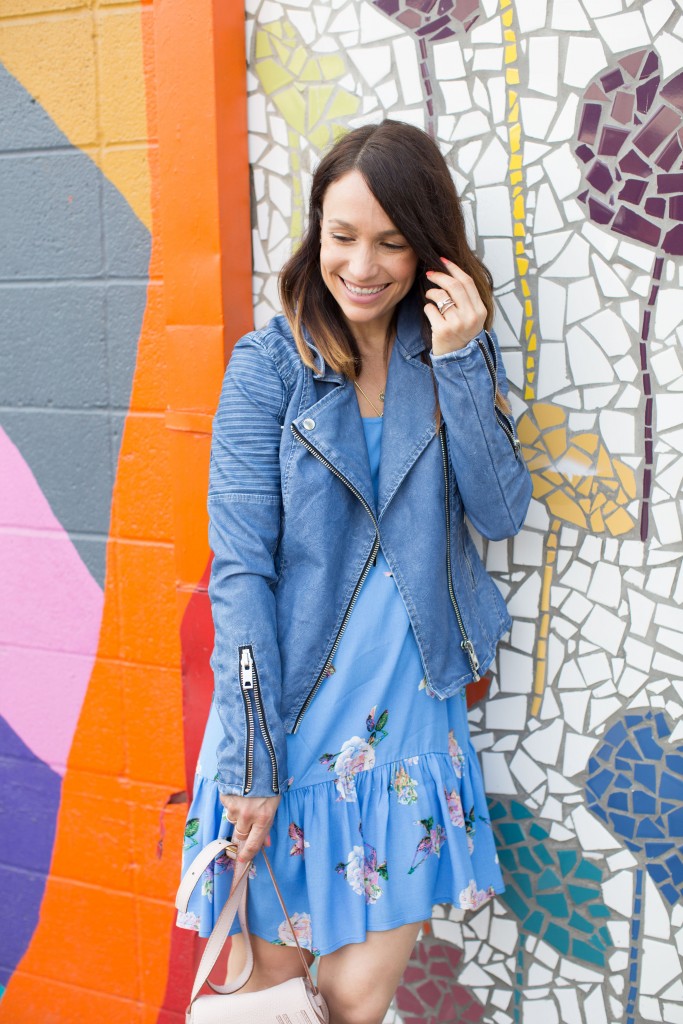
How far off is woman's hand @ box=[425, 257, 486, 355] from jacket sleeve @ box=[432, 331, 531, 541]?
0.07ft

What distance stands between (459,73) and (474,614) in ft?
3.80

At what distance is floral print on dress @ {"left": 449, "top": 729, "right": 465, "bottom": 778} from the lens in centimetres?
194

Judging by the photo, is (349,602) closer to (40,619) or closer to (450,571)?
(450,571)

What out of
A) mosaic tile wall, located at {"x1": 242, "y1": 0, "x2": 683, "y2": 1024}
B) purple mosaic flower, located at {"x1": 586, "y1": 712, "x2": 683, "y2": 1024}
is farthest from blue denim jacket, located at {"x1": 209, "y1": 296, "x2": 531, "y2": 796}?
purple mosaic flower, located at {"x1": 586, "y1": 712, "x2": 683, "y2": 1024}

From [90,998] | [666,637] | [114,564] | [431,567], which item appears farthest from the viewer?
[90,998]

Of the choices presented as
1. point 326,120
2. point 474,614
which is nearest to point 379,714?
point 474,614

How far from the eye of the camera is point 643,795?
2168mm

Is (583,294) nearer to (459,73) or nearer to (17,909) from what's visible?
(459,73)

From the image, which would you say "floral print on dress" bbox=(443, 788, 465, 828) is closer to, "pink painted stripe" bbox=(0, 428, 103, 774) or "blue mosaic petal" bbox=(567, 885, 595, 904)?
"blue mosaic petal" bbox=(567, 885, 595, 904)

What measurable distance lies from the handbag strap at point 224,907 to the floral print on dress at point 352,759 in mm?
196

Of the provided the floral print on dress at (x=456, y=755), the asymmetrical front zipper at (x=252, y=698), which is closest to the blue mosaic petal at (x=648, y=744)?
the floral print on dress at (x=456, y=755)

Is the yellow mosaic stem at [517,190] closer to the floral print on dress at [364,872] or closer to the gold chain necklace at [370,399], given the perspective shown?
the gold chain necklace at [370,399]

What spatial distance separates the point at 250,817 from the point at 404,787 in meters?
0.30

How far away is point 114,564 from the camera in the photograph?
2521mm
